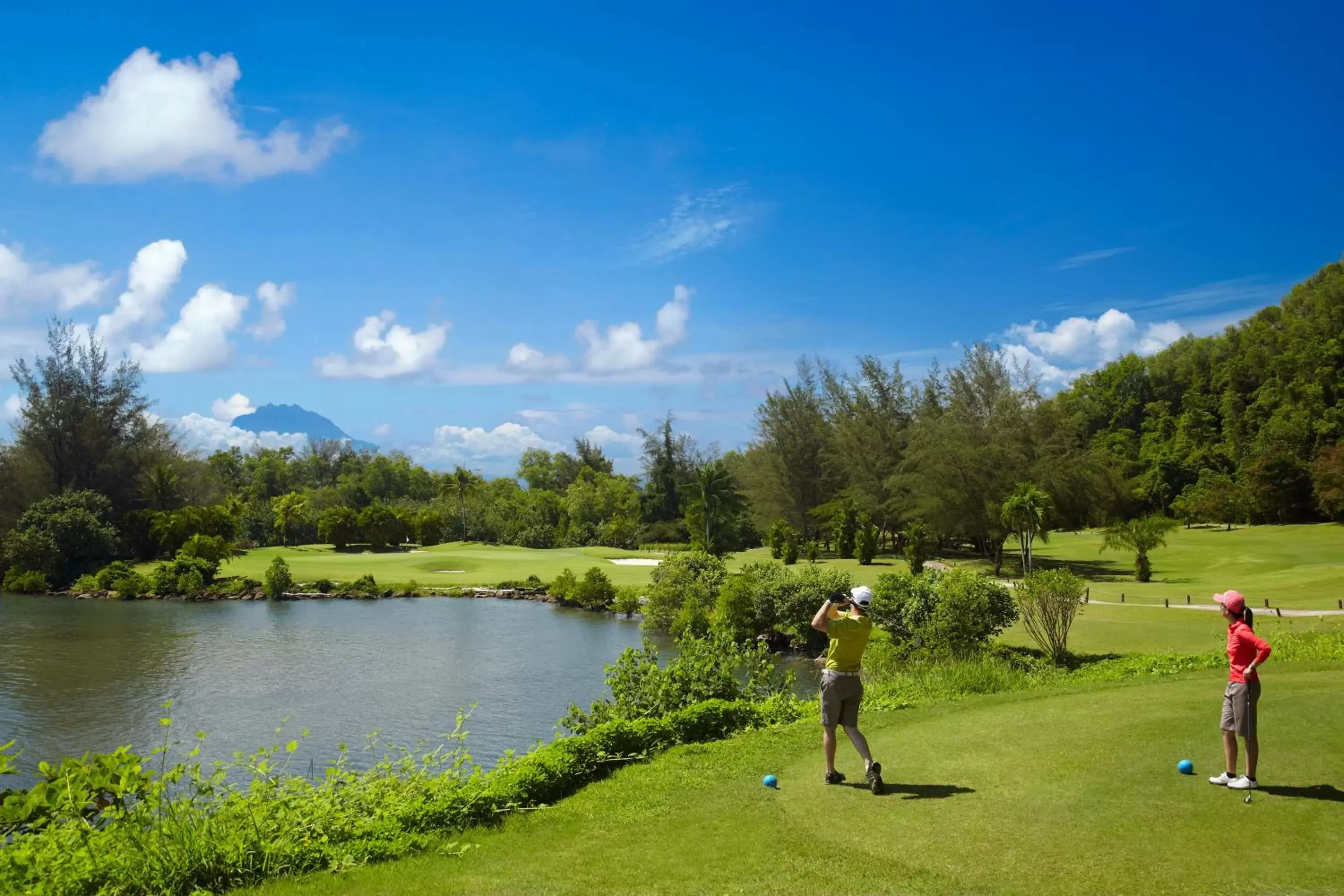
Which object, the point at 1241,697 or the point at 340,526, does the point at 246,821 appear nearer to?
the point at 1241,697

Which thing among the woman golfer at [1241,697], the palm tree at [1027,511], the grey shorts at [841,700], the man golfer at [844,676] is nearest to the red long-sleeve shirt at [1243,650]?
the woman golfer at [1241,697]

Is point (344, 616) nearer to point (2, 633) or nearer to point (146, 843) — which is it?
point (2, 633)

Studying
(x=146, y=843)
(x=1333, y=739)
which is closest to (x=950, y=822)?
(x=1333, y=739)


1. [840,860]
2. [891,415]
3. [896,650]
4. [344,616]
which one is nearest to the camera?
[840,860]

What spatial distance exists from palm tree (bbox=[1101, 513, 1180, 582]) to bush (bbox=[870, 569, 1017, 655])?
2005cm

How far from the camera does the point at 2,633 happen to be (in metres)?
40.3

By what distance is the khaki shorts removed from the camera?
8.16 metres

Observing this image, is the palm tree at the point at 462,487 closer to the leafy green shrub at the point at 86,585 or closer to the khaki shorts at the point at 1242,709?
the leafy green shrub at the point at 86,585

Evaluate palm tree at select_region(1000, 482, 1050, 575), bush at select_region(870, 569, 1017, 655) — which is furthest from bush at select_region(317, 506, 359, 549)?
bush at select_region(870, 569, 1017, 655)

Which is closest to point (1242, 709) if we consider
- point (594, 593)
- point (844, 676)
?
point (844, 676)

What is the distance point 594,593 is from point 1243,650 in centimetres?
4305

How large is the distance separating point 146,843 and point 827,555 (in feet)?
188

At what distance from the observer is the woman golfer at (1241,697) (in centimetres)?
804

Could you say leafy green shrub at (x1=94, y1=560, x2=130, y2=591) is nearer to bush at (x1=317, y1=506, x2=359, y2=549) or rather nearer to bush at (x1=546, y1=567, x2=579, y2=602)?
bush at (x1=317, y1=506, x2=359, y2=549)
